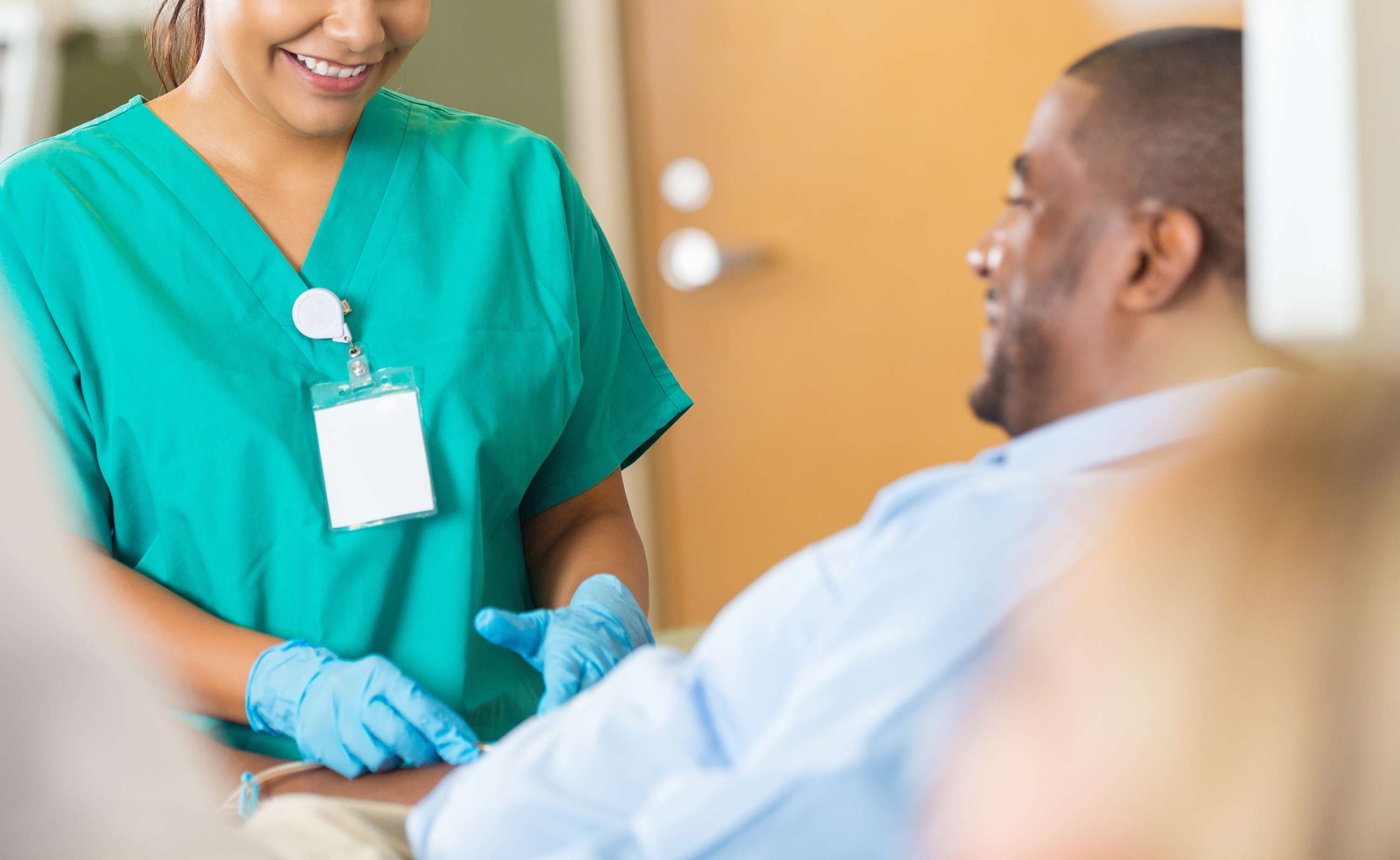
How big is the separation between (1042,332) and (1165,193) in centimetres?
7

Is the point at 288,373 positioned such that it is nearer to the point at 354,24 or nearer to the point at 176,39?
the point at 354,24

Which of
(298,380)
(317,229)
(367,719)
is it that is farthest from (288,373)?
(367,719)

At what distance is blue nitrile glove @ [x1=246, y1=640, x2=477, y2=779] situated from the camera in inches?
25.0

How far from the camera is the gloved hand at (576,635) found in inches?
25.2

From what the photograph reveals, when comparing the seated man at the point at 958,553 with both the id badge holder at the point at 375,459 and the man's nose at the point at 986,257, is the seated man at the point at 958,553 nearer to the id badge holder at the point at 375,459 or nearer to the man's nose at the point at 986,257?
the man's nose at the point at 986,257

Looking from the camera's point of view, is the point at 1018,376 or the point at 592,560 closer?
the point at 1018,376

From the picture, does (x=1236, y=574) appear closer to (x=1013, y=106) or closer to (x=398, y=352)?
(x=1013, y=106)

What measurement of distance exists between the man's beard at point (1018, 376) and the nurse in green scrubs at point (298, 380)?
0.92 feet

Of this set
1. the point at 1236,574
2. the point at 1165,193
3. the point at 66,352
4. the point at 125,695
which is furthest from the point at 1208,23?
the point at 66,352

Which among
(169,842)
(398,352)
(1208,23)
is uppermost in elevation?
(1208,23)

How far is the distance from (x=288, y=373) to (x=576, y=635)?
25cm

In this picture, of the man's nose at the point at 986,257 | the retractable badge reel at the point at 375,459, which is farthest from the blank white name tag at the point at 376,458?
the man's nose at the point at 986,257

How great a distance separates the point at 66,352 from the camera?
0.74m

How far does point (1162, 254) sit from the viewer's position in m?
0.45
